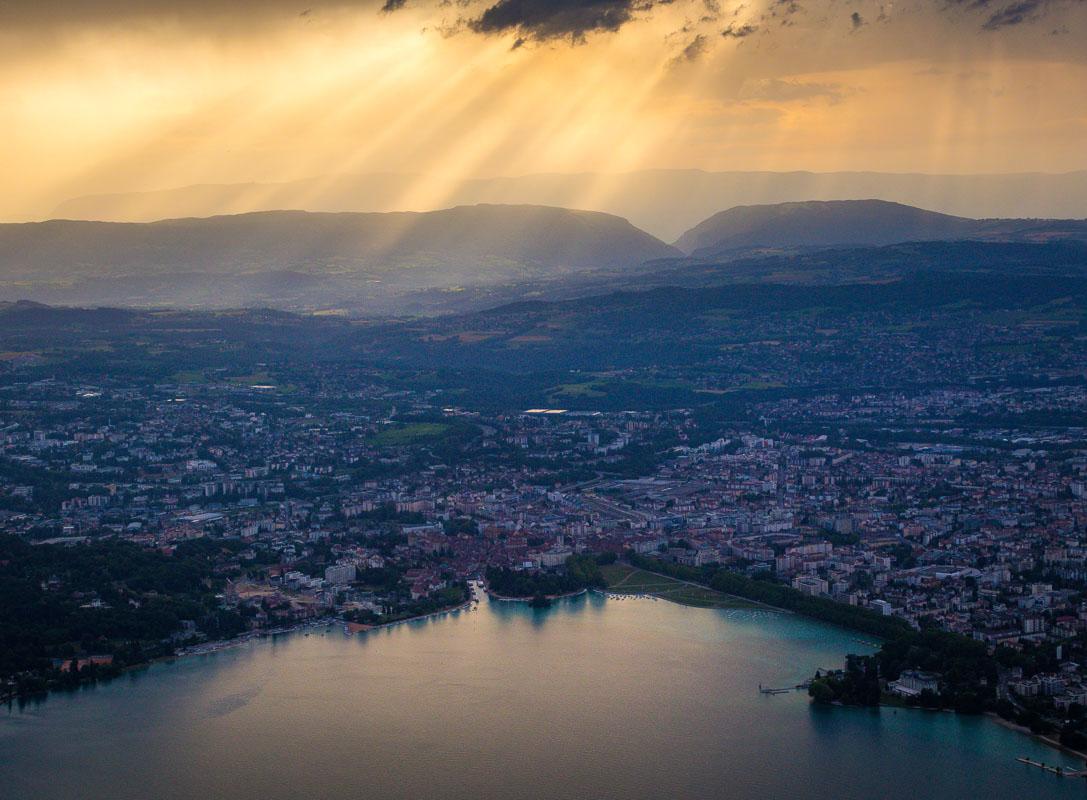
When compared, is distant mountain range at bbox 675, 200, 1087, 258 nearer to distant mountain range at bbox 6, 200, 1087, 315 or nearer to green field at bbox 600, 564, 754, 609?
distant mountain range at bbox 6, 200, 1087, 315

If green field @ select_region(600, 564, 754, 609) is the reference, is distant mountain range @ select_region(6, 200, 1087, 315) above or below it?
above

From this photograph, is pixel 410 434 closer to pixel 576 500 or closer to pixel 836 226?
pixel 576 500

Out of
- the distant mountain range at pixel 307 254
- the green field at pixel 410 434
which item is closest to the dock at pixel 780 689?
the green field at pixel 410 434

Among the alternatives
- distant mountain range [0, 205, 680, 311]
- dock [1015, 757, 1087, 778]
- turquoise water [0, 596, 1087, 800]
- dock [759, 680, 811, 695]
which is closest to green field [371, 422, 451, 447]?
turquoise water [0, 596, 1087, 800]

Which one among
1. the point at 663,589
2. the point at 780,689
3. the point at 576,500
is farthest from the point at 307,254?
the point at 780,689

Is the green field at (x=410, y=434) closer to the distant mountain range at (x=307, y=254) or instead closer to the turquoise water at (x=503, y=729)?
the turquoise water at (x=503, y=729)

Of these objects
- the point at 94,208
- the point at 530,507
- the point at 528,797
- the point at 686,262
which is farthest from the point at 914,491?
the point at 94,208
